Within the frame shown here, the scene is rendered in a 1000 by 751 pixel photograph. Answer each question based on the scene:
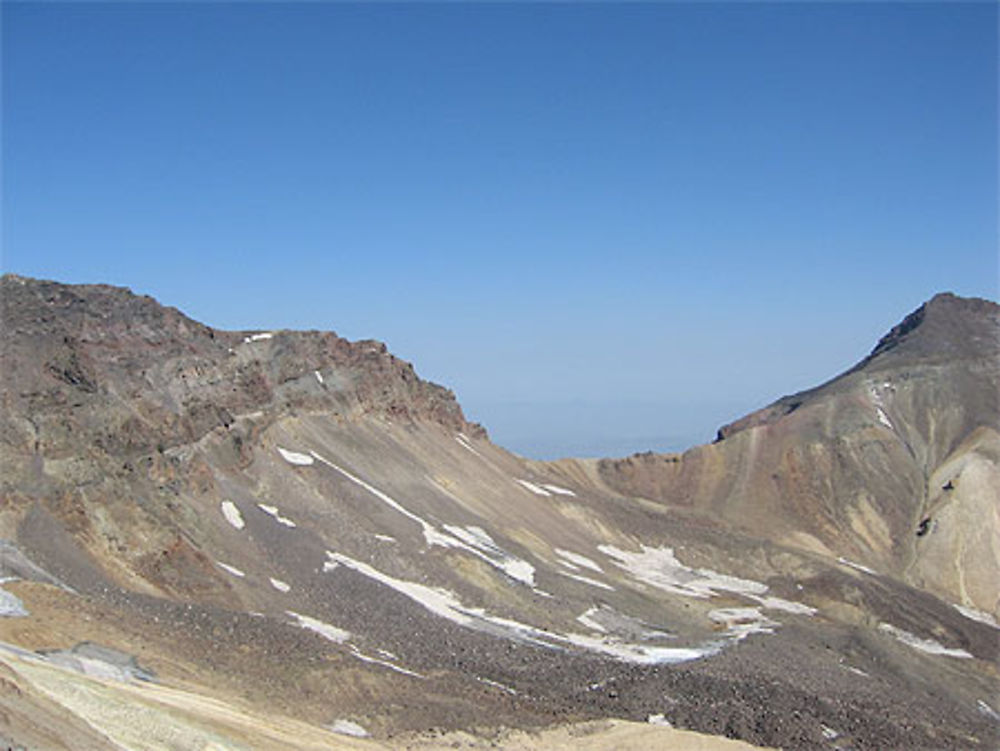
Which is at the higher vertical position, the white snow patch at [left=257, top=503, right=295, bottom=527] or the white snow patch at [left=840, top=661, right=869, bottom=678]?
the white snow patch at [left=257, top=503, right=295, bottom=527]

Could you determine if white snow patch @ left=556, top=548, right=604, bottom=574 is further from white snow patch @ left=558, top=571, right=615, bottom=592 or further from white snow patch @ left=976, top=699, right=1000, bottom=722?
white snow patch @ left=976, top=699, right=1000, bottom=722

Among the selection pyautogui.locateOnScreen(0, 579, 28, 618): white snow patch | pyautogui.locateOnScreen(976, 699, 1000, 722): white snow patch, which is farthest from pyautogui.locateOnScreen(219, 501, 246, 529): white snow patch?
pyautogui.locateOnScreen(976, 699, 1000, 722): white snow patch

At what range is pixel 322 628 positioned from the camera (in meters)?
42.0

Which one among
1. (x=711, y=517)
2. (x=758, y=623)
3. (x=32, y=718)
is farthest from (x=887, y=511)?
(x=32, y=718)

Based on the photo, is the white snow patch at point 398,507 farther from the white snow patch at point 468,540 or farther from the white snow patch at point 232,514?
the white snow patch at point 232,514

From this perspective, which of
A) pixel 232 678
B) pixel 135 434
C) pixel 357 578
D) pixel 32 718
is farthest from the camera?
pixel 135 434

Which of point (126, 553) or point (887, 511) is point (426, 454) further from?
point (887, 511)

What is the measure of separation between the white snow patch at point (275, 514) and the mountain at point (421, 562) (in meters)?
0.19

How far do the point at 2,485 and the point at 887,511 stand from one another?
257ft

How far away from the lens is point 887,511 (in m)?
95.5

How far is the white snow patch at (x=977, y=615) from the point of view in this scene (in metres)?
78.0

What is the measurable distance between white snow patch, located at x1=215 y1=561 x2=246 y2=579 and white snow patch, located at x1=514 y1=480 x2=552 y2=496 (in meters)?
39.4

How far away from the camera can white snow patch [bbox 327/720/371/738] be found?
2875 cm

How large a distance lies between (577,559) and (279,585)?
2724 centimetres
